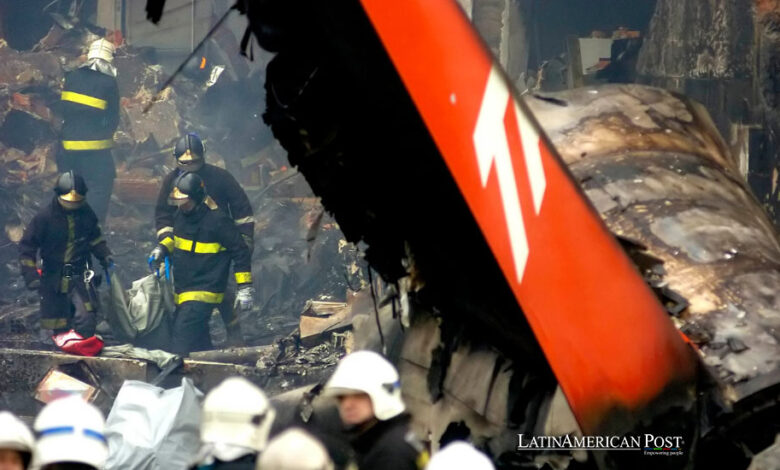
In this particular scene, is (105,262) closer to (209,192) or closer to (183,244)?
(183,244)

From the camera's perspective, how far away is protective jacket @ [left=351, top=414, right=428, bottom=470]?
3064 millimetres

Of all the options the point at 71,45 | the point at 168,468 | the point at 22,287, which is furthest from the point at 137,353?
the point at 71,45

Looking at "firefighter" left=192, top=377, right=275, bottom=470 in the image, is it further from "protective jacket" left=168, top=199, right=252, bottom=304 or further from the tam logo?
"protective jacket" left=168, top=199, right=252, bottom=304

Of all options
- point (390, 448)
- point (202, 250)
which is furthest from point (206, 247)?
point (390, 448)

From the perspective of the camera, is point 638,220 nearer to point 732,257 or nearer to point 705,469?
point 732,257

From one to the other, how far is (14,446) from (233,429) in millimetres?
657

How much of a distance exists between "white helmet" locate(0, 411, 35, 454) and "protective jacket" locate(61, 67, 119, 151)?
10.3m

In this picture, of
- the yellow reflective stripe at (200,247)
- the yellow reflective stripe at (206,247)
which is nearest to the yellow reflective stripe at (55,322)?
the yellow reflective stripe at (200,247)

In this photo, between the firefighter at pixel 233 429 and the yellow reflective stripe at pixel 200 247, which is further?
the yellow reflective stripe at pixel 200 247

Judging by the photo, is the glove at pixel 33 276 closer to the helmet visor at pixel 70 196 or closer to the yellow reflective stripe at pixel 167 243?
the helmet visor at pixel 70 196

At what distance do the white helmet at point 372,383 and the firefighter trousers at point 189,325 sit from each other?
238 inches

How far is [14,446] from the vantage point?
106 inches

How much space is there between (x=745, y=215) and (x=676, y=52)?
162 inches

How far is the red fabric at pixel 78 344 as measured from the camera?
812 centimetres
